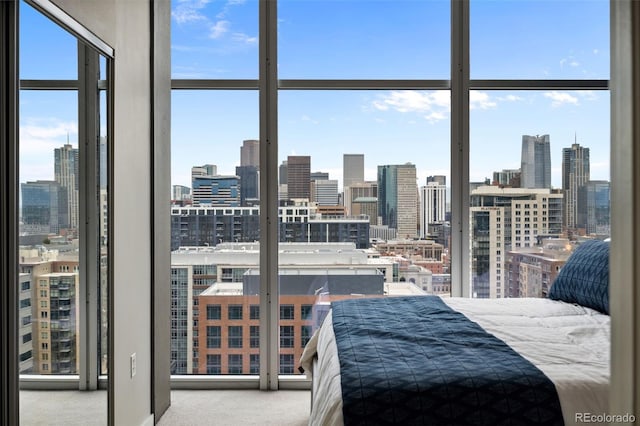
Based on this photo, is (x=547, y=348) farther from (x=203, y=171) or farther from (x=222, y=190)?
(x=203, y=171)

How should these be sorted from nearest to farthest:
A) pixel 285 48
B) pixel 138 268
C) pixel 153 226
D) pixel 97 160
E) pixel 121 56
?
pixel 97 160 → pixel 121 56 → pixel 138 268 → pixel 153 226 → pixel 285 48

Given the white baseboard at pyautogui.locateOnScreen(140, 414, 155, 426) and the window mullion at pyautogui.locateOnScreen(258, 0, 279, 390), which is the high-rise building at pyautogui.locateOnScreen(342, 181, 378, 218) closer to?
the window mullion at pyautogui.locateOnScreen(258, 0, 279, 390)

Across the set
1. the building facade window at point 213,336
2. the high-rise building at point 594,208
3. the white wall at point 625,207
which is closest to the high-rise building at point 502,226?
the high-rise building at point 594,208

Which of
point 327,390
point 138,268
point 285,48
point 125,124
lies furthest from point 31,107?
point 285,48

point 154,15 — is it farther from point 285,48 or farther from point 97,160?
point 97,160

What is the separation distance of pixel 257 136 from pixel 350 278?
1214mm

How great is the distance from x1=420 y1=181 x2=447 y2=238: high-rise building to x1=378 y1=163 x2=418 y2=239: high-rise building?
0.16 ft

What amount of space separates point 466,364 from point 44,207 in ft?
5.07

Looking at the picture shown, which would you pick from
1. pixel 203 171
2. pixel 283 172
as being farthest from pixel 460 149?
pixel 203 171

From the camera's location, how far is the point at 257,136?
331 centimetres

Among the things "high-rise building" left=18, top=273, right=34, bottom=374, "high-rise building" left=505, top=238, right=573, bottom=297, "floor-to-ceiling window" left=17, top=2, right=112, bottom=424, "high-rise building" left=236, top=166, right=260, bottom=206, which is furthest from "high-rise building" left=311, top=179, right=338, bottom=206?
"high-rise building" left=18, top=273, right=34, bottom=374

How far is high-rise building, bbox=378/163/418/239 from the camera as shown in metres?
3.34

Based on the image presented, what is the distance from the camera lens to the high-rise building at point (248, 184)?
3.33 m

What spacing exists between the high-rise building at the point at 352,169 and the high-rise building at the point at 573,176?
1432 mm
